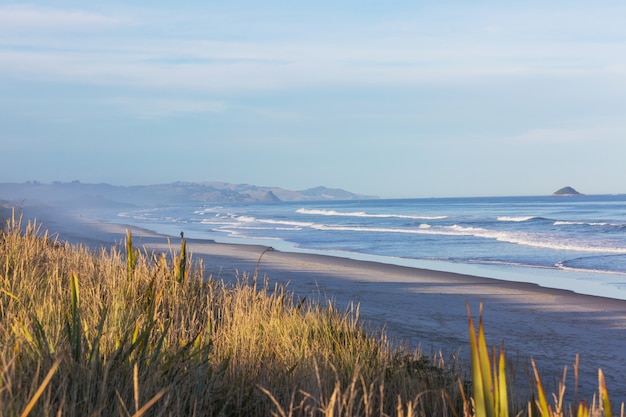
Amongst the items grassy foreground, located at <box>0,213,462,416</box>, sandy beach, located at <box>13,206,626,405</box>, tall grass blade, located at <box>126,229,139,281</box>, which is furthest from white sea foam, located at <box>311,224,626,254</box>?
grassy foreground, located at <box>0,213,462,416</box>

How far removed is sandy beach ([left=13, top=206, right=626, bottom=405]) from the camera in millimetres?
7954

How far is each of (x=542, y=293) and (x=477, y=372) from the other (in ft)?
38.0

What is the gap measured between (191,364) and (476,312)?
26.0ft

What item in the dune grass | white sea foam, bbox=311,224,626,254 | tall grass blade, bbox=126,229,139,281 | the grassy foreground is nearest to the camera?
the dune grass

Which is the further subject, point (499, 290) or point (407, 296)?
point (499, 290)

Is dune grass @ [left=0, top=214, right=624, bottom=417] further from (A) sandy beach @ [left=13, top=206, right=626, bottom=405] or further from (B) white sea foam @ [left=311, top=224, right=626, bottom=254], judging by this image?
(B) white sea foam @ [left=311, top=224, right=626, bottom=254]

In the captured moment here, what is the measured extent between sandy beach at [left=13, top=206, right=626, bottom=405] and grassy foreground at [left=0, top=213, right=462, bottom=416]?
28.4 inches

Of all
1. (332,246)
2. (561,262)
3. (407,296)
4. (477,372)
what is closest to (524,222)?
(332,246)

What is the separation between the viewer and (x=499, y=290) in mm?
14062

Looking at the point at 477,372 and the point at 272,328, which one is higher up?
the point at 477,372

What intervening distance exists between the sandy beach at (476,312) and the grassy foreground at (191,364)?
0.72 meters

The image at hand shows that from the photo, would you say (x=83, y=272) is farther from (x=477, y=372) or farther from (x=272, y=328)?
(x=477, y=372)

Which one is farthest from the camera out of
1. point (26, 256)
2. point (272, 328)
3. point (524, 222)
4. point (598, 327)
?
point (524, 222)

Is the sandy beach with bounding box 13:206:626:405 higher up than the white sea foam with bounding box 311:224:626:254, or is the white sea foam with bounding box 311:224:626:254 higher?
the white sea foam with bounding box 311:224:626:254
